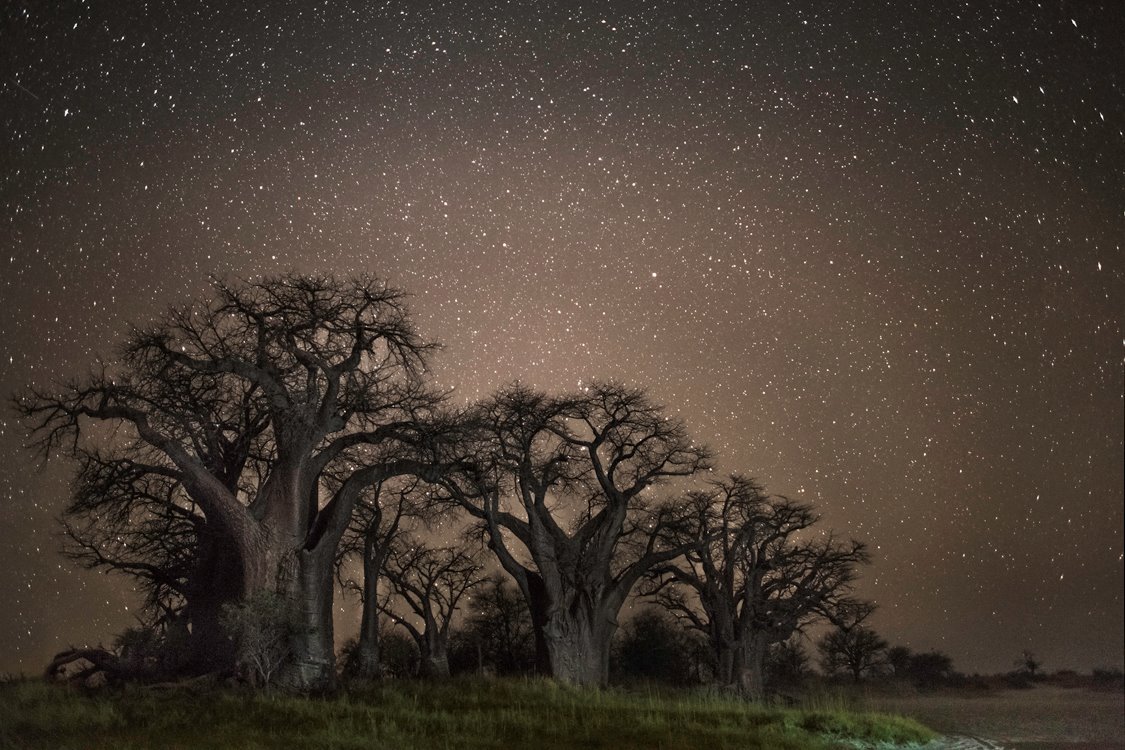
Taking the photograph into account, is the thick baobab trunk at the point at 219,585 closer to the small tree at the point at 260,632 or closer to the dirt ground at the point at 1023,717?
the small tree at the point at 260,632

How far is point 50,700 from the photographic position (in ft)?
59.4

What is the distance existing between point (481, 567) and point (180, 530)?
1293 centimetres

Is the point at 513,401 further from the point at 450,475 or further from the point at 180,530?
the point at 180,530

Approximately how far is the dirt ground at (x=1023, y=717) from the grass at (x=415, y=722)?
69.2 inches

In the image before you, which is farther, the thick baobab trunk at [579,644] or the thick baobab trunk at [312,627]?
the thick baobab trunk at [579,644]

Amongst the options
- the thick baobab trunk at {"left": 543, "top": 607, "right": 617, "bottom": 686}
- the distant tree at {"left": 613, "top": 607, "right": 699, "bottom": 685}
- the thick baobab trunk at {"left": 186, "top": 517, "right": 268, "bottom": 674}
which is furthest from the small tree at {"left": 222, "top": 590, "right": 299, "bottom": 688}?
the distant tree at {"left": 613, "top": 607, "right": 699, "bottom": 685}

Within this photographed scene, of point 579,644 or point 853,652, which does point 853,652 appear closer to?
point 853,652

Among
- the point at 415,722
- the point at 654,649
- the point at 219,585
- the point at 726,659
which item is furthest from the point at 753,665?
the point at 415,722

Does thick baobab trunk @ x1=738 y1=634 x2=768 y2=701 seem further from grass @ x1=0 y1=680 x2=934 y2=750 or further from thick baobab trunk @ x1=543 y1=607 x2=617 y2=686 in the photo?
grass @ x1=0 y1=680 x2=934 y2=750

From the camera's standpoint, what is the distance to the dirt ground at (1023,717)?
17344 millimetres

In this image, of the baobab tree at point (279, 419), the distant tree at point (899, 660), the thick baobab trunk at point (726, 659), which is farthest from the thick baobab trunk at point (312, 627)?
the distant tree at point (899, 660)

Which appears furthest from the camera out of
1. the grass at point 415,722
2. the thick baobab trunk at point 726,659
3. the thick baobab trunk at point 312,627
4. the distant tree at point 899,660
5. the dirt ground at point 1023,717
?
the distant tree at point 899,660

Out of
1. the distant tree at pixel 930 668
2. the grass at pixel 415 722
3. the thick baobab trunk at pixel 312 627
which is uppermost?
the thick baobab trunk at pixel 312 627

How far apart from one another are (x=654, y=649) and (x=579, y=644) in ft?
53.3
